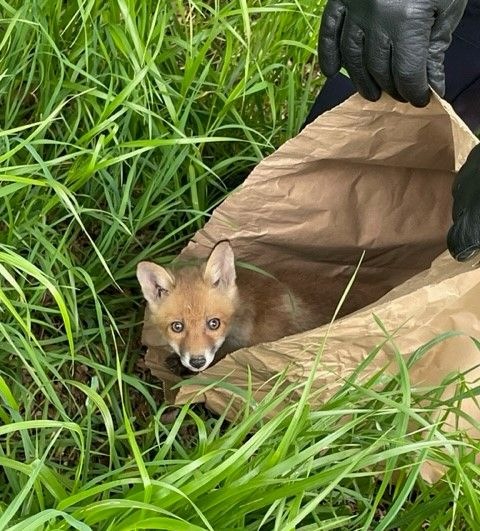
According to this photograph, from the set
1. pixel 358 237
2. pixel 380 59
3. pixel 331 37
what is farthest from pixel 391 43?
pixel 358 237

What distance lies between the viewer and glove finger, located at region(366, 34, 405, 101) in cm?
157

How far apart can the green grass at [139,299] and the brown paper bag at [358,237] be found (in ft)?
0.31

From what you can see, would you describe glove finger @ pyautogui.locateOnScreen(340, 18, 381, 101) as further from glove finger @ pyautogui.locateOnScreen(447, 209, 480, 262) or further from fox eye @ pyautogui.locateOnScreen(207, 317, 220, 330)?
fox eye @ pyautogui.locateOnScreen(207, 317, 220, 330)

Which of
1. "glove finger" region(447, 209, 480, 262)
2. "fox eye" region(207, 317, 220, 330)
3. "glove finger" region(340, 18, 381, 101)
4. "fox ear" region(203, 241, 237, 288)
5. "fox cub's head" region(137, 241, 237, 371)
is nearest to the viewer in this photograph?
"glove finger" region(447, 209, 480, 262)

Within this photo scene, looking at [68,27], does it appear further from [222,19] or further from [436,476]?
[436,476]

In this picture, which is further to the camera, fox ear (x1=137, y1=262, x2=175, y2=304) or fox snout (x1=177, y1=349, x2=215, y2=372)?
fox snout (x1=177, y1=349, x2=215, y2=372)

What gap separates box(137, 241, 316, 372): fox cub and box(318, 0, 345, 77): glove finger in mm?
645

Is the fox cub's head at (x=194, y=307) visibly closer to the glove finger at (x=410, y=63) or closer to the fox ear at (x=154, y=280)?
the fox ear at (x=154, y=280)

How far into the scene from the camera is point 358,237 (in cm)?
223

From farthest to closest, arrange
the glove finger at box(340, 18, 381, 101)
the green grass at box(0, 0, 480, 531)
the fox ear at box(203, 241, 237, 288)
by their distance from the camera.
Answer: the fox ear at box(203, 241, 237, 288) < the glove finger at box(340, 18, 381, 101) < the green grass at box(0, 0, 480, 531)

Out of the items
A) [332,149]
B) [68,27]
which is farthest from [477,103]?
[68,27]

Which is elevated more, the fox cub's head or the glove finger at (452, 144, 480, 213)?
the glove finger at (452, 144, 480, 213)

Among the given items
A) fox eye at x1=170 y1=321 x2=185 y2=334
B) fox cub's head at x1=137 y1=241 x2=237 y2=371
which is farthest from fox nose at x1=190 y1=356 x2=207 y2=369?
fox eye at x1=170 y1=321 x2=185 y2=334

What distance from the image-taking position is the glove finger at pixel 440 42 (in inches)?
62.4
